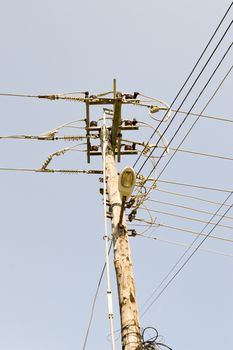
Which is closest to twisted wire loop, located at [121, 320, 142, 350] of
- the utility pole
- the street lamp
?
the utility pole

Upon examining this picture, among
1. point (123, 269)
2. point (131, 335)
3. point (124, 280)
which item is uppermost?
point (123, 269)

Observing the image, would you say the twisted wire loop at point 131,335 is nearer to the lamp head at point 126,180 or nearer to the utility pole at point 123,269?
the utility pole at point 123,269

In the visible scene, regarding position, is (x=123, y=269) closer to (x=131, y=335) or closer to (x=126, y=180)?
(x=131, y=335)

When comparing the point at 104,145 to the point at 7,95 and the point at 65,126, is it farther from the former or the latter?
the point at 7,95

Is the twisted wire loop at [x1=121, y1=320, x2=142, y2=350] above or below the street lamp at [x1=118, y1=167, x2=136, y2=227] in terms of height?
below

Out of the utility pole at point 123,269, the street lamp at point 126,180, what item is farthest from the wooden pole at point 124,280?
the street lamp at point 126,180

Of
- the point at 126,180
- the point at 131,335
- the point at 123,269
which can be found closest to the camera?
the point at 131,335

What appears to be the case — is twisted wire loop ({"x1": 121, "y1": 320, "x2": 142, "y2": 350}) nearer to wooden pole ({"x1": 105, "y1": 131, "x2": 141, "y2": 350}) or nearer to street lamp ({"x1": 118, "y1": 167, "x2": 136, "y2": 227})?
wooden pole ({"x1": 105, "y1": 131, "x2": 141, "y2": 350})

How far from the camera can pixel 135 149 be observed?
8.98 meters

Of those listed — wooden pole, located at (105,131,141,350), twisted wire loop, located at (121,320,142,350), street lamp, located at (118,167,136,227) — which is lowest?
twisted wire loop, located at (121,320,142,350)

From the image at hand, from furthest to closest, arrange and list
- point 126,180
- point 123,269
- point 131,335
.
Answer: point 123,269 < point 126,180 < point 131,335

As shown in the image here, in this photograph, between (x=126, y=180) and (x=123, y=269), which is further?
(x=123, y=269)

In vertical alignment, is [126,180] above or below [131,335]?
above

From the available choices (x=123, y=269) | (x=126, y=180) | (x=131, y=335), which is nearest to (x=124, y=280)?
(x=123, y=269)
